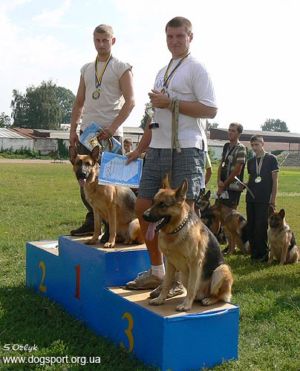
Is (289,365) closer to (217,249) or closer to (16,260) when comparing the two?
(217,249)

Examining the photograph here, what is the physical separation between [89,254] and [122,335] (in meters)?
1.00

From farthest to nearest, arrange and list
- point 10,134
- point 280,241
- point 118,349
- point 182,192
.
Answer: point 10,134, point 280,241, point 118,349, point 182,192

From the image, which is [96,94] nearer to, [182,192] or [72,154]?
[72,154]

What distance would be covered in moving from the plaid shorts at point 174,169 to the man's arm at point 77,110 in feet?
4.99

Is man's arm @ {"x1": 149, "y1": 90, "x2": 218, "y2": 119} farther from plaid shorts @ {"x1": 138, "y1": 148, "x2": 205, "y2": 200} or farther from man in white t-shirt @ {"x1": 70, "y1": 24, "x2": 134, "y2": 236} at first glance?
man in white t-shirt @ {"x1": 70, "y1": 24, "x2": 134, "y2": 236}

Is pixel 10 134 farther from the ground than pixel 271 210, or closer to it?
→ farther from the ground

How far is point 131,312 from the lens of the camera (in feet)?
13.4

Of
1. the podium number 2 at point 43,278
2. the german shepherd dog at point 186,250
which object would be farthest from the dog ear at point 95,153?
→ the podium number 2 at point 43,278

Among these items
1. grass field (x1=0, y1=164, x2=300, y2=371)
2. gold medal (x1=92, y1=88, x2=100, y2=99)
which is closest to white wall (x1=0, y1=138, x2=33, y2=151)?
grass field (x1=0, y1=164, x2=300, y2=371)

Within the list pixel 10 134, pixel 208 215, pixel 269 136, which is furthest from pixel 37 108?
pixel 208 215

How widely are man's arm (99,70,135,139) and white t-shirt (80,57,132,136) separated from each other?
2.1 inches

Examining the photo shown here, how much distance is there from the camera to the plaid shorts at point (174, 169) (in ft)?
13.8

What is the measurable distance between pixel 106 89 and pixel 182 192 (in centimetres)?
202

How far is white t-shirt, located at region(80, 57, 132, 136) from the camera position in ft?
17.3
